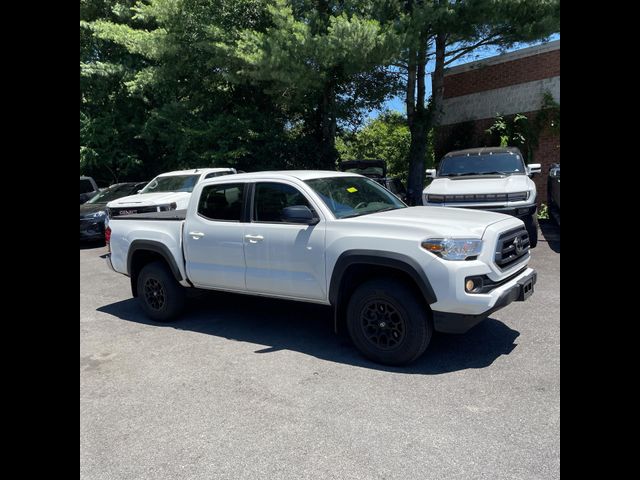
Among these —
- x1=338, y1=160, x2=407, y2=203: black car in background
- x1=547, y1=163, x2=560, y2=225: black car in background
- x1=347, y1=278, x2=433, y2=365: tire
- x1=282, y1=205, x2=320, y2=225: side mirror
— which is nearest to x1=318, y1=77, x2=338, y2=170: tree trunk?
x1=338, y1=160, x2=407, y2=203: black car in background

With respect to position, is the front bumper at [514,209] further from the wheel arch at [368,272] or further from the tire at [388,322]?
the tire at [388,322]

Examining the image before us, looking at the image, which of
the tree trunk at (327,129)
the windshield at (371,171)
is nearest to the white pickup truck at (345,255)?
the windshield at (371,171)

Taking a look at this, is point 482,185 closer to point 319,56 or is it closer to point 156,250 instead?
point 319,56

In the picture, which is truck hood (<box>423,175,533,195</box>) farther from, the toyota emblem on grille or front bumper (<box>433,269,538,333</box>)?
front bumper (<box>433,269,538,333</box>)

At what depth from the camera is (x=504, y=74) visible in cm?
1586

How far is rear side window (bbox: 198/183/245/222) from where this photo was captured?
5309 mm

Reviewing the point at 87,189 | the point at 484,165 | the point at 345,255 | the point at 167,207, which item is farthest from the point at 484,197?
the point at 87,189

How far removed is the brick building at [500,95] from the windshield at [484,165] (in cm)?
598

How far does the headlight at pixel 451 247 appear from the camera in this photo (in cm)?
402

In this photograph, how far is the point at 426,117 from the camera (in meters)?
15.0

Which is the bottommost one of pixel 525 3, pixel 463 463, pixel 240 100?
pixel 463 463
